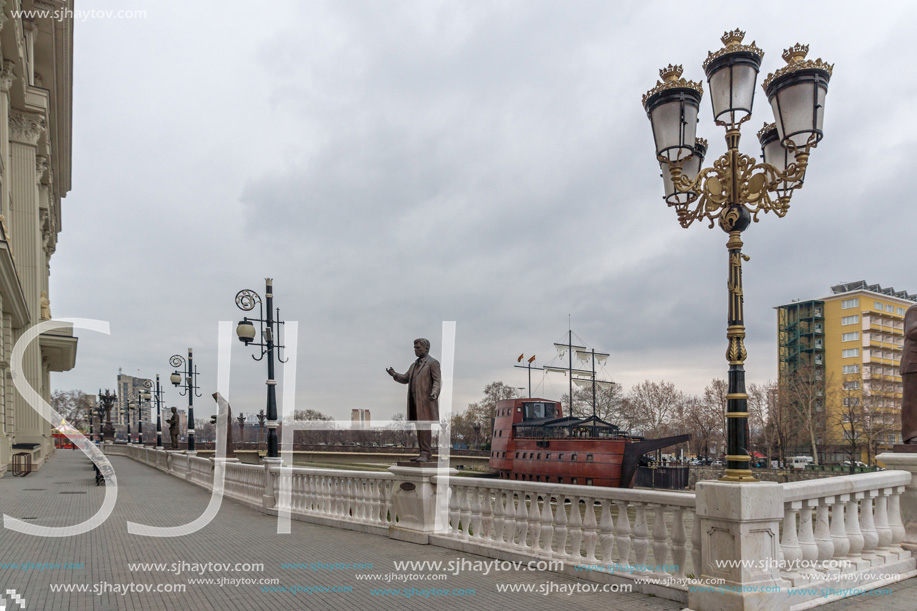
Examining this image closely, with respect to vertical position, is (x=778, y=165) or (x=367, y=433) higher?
(x=778, y=165)

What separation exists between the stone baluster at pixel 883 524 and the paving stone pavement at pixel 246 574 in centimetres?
44

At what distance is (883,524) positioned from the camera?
7.25 metres

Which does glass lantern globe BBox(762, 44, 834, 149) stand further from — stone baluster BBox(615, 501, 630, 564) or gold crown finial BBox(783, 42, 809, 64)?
stone baluster BBox(615, 501, 630, 564)

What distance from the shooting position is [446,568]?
824 centimetres

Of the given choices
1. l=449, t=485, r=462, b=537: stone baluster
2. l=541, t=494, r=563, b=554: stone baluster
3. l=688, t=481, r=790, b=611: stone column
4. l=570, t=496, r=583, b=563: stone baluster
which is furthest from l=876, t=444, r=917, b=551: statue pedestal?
l=449, t=485, r=462, b=537: stone baluster

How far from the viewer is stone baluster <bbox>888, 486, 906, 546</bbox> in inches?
291

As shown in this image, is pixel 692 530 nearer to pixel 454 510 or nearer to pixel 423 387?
pixel 454 510

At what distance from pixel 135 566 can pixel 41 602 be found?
7.03 feet

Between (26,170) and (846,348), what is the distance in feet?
317

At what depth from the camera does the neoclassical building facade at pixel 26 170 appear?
23219 millimetres

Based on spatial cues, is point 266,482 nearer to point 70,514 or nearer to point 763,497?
point 70,514

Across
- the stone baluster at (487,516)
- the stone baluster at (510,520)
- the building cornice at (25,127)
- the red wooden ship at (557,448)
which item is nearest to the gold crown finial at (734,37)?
the stone baluster at (510,520)

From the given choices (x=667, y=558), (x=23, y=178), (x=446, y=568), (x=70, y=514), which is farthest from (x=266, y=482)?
(x=23, y=178)

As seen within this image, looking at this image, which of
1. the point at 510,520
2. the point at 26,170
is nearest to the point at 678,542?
the point at 510,520
